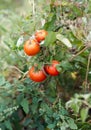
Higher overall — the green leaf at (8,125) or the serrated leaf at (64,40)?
the serrated leaf at (64,40)

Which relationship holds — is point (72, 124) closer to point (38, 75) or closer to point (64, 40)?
point (38, 75)

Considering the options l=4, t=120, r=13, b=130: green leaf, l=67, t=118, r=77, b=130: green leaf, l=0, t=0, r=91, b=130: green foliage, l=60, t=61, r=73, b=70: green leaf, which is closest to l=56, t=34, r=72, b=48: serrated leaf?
l=0, t=0, r=91, b=130: green foliage

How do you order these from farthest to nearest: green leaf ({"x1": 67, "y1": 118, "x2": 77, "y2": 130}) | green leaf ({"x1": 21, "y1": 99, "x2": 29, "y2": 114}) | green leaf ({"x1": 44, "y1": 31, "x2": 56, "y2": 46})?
green leaf ({"x1": 21, "y1": 99, "x2": 29, "y2": 114}) → green leaf ({"x1": 67, "y1": 118, "x2": 77, "y2": 130}) → green leaf ({"x1": 44, "y1": 31, "x2": 56, "y2": 46})

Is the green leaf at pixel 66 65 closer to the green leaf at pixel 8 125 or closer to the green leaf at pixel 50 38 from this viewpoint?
the green leaf at pixel 50 38

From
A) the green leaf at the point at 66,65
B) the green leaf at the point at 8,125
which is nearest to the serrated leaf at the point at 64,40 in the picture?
the green leaf at the point at 66,65

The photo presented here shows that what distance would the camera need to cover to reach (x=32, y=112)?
2109 millimetres

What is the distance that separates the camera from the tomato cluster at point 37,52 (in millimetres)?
1769

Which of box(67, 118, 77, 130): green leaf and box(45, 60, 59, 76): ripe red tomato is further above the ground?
box(45, 60, 59, 76): ripe red tomato

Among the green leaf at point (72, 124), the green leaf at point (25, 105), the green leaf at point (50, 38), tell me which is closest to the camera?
the green leaf at point (50, 38)

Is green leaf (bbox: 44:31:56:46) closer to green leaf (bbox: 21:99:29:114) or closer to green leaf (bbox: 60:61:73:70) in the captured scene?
green leaf (bbox: 60:61:73:70)

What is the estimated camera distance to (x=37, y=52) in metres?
1.81

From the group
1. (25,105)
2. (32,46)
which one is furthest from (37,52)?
(25,105)

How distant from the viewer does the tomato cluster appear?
177cm

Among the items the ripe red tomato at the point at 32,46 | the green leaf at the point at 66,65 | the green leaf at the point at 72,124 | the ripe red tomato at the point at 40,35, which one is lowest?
the green leaf at the point at 72,124
